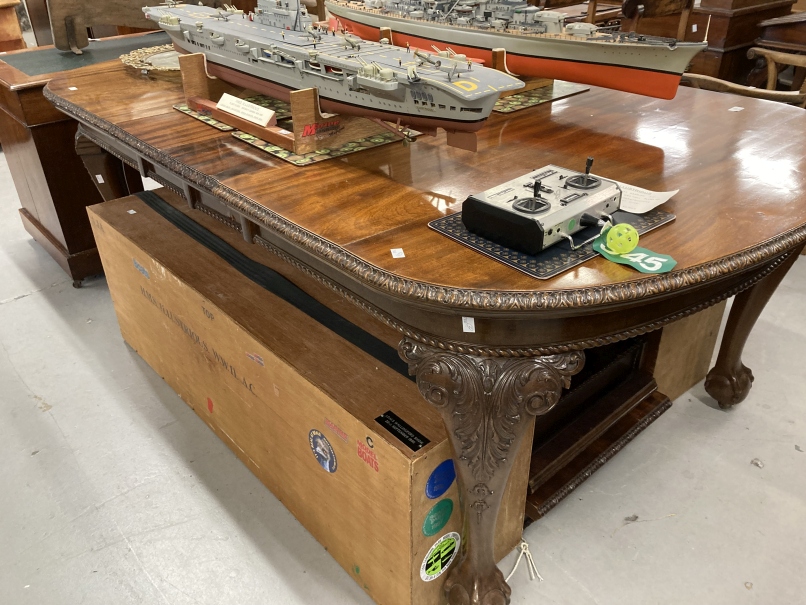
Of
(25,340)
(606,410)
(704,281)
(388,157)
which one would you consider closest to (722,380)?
(606,410)

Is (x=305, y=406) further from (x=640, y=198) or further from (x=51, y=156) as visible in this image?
(x=51, y=156)

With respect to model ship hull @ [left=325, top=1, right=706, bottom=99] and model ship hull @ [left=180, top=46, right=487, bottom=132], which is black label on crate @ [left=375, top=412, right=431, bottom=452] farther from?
model ship hull @ [left=325, top=1, right=706, bottom=99]

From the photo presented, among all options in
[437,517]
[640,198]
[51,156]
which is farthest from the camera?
[51,156]

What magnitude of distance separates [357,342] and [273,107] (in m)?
Answer: 0.93

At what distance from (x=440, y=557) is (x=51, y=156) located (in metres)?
2.59

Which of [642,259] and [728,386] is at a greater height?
[642,259]

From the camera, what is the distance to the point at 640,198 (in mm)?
1375

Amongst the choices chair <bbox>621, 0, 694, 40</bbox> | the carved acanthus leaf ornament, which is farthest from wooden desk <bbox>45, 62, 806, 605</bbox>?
chair <bbox>621, 0, 694, 40</bbox>

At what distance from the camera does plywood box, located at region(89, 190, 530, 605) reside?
148 centimetres

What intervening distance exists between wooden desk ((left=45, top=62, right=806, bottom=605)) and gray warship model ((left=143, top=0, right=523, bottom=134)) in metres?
0.16

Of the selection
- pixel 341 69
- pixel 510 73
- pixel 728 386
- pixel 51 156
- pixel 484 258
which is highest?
pixel 341 69

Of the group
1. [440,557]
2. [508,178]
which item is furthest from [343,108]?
[440,557]

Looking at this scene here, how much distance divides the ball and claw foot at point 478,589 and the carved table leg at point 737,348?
1.22m

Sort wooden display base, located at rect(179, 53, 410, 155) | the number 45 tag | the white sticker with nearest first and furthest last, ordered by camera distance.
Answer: the number 45 tag → the white sticker → wooden display base, located at rect(179, 53, 410, 155)
